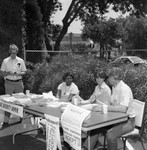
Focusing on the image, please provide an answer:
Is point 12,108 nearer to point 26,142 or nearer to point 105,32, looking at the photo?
point 26,142

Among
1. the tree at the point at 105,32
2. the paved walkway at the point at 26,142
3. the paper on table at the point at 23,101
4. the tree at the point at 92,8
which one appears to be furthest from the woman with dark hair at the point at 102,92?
the tree at the point at 105,32

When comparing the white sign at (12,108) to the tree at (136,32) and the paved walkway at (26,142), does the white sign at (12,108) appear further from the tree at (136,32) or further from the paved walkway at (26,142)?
the tree at (136,32)

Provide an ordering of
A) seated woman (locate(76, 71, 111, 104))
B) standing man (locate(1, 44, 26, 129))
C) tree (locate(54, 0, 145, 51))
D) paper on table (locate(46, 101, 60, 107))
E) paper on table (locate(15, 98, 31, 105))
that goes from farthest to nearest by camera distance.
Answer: tree (locate(54, 0, 145, 51))
standing man (locate(1, 44, 26, 129))
seated woman (locate(76, 71, 111, 104))
paper on table (locate(15, 98, 31, 105))
paper on table (locate(46, 101, 60, 107))

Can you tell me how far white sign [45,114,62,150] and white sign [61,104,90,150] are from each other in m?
0.11

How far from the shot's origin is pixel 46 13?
1752 cm

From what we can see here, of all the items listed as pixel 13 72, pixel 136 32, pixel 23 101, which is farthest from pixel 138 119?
pixel 136 32

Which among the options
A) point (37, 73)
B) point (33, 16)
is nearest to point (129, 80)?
point (37, 73)

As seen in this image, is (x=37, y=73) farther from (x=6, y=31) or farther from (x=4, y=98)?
(x=4, y=98)

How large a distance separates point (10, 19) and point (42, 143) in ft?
23.7

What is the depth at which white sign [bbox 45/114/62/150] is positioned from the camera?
3477 millimetres

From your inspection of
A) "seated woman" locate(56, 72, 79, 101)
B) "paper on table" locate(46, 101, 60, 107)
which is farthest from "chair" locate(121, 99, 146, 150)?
"seated woman" locate(56, 72, 79, 101)

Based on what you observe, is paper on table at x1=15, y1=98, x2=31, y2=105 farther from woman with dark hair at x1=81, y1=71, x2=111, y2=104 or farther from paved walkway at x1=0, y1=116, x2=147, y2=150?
woman with dark hair at x1=81, y1=71, x2=111, y2=104

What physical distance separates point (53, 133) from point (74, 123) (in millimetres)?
439

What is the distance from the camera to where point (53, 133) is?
353cm
